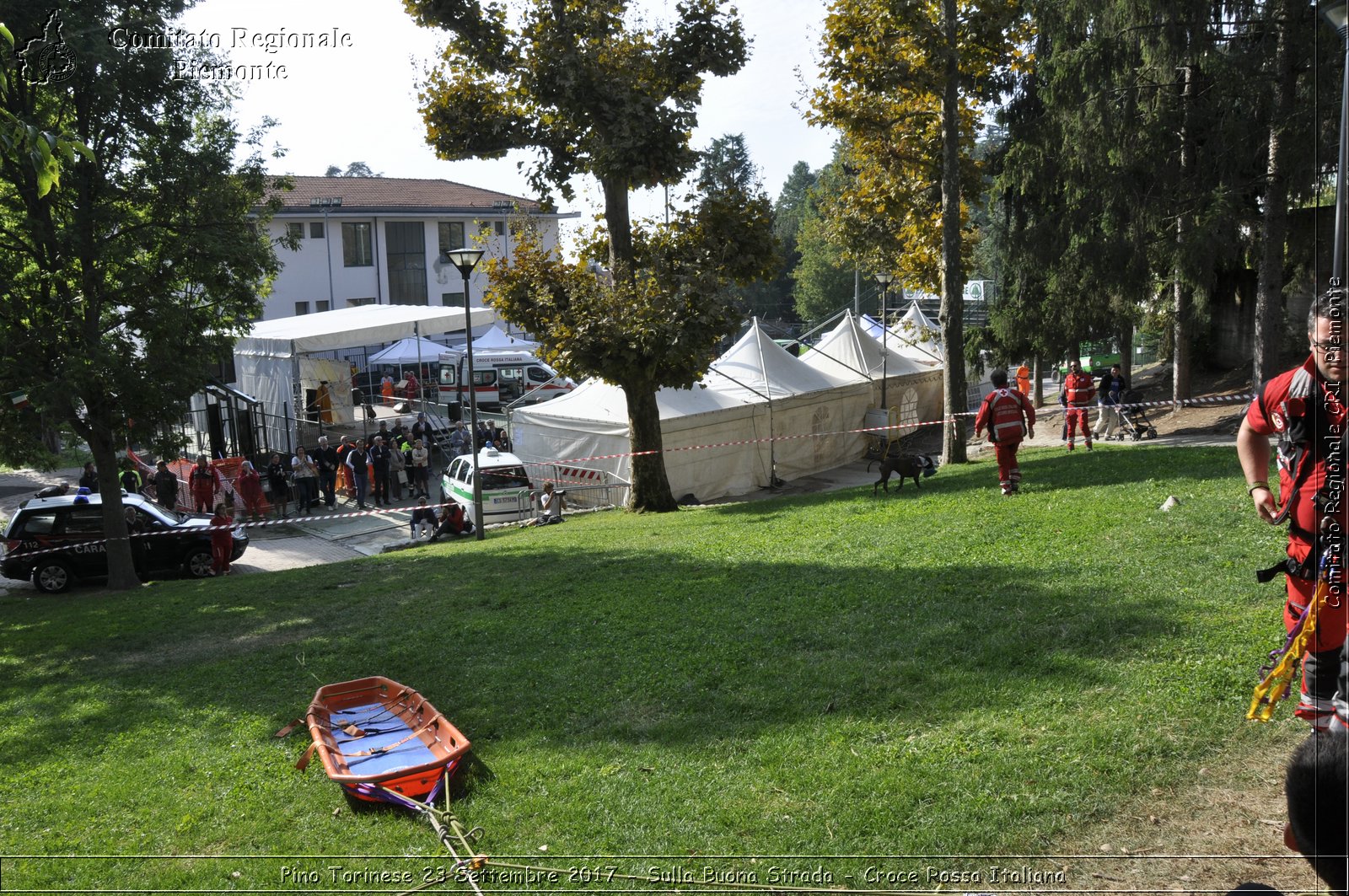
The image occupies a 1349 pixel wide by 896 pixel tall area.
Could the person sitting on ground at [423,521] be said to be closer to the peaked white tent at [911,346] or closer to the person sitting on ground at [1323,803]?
the peaked white tent at [911,346]

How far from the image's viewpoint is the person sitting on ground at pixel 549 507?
2047 cm

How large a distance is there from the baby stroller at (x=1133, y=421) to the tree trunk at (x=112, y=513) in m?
18.2

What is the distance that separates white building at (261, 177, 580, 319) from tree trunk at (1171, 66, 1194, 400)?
29190mm

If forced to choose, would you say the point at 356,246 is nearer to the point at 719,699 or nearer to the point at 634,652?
the point at 634,652

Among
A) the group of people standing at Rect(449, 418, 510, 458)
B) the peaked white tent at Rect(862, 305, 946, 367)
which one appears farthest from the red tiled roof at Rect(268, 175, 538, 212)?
the peaked white tent at Rect(862, 305, 946, 367)

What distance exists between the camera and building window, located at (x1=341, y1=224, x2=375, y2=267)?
4900 cm

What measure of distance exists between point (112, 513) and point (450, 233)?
38.6m

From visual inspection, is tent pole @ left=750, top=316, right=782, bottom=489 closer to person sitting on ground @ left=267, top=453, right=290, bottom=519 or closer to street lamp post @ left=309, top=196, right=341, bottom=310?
person sitting on ground @ left=267, top=453, right=290, bottom=519

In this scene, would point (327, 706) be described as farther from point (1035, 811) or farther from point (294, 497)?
point (294, 497)

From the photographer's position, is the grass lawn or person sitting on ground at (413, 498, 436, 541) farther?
person sitting on ground at (413, 498, 436, 541)

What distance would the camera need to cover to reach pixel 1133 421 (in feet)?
67.5

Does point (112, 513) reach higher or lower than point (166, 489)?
higher

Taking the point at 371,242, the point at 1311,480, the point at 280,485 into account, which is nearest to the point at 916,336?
the point at 280,485

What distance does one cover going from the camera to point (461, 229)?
174 feet
